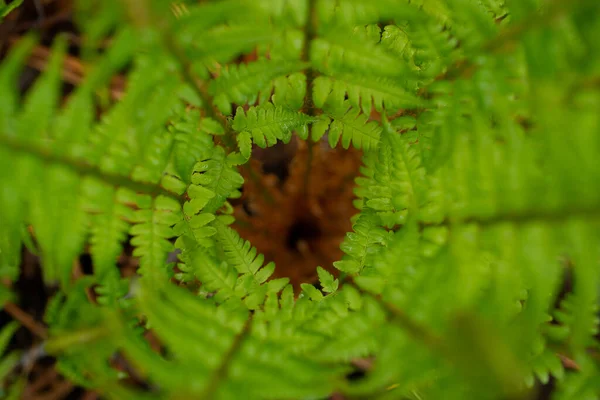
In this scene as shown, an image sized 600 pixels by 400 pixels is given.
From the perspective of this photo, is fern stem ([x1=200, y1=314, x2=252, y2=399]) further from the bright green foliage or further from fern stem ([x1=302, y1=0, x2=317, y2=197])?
fern stem ([x1=302, y1=0, x2=317, y2=197])

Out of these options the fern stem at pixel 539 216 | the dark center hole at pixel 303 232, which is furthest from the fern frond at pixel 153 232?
the dark center hole at pixel 303 232

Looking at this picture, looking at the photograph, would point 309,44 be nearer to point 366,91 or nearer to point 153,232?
point 366,91

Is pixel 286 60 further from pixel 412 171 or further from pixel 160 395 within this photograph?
pixel 160 395

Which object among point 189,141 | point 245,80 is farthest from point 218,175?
point 245,80

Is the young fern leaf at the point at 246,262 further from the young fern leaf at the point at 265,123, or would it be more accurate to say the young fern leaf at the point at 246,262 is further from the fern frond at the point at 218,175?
the young fern leaf at the point at 265,123

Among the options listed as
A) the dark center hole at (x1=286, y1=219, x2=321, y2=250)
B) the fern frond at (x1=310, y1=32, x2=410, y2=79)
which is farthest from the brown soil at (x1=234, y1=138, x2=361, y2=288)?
the fern frond at (x1=310, y1=32, x2=410, y2=79)

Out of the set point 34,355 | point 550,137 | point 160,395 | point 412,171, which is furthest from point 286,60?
point 34,355
